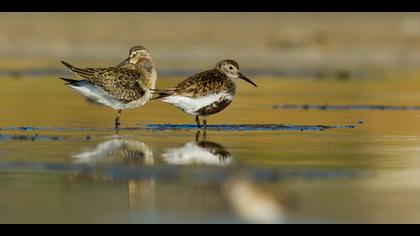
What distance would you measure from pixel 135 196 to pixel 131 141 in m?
4.66

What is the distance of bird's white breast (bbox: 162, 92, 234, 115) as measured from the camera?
1748 centimetres

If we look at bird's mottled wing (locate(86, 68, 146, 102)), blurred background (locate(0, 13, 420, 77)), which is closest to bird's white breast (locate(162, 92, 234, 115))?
bird's mottled wing (locate(86, 68, 146, 102))

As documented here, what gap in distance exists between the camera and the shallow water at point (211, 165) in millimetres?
10281

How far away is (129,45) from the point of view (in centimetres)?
4119

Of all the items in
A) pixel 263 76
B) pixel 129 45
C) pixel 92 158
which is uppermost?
pixel 129 45

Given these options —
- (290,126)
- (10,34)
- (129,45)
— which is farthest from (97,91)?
(10,34)

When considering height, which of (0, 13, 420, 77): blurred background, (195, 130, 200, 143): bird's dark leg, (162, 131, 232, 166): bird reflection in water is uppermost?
(0, 13, 420, 77): blurred background

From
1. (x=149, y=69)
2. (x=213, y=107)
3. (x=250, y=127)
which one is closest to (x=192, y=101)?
(x=213, y=107)

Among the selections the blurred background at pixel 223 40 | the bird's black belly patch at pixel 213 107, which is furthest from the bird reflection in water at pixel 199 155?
the blurred background at pixel 223 40

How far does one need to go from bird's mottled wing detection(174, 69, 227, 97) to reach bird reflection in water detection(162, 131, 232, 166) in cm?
206

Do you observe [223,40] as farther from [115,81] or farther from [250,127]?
[250,127]

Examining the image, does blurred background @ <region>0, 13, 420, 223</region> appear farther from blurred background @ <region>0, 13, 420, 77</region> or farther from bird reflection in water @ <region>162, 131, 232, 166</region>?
blurred background @ <region>0, 13, 420, 77</region>

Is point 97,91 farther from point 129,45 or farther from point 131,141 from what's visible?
point 129,45

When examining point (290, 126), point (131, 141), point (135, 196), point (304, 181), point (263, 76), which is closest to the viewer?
point (135, 196)
